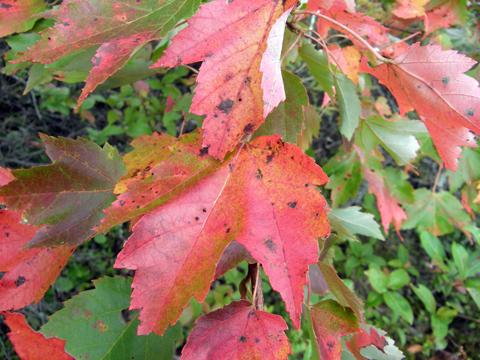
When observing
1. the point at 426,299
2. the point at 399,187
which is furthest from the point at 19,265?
the point at 426,299

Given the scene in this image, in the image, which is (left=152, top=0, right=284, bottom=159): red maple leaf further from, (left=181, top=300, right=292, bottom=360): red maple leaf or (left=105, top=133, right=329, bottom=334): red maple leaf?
(left=181, top=300, right=292, bottom=360): red maple leaf

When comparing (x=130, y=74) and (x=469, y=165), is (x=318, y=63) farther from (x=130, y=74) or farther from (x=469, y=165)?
(x=469, y=165)

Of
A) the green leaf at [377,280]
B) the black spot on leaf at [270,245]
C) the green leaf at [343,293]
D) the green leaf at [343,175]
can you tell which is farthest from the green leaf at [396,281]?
the black spot on leaf at [270,245]

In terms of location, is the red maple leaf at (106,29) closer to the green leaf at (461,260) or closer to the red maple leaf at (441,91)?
the red maple leaf at (441,91)

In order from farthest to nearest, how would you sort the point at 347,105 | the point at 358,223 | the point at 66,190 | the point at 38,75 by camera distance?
1. the point at 358,223
2. the point at 38,75
3. the point at 347,105
4. the point at 66,190

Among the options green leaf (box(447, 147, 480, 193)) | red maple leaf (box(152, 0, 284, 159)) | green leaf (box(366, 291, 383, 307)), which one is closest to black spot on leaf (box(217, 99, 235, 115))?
red maple leaf (box(152, 0, 284, 159))
